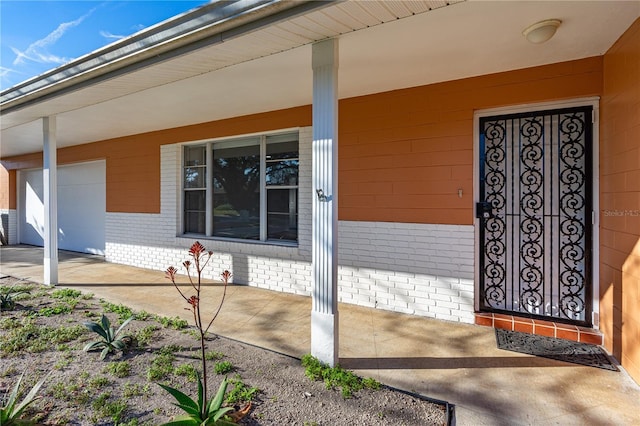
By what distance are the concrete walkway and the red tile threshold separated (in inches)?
6.8

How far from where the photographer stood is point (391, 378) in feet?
8.05

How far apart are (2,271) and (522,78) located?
8.77 meters

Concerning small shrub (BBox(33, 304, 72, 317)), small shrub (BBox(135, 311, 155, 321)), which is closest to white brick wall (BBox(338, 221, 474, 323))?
small shrub (BBox(135, 311, 155, 321))

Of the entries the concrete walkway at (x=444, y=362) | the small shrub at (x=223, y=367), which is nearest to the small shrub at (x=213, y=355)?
the small shrub at (x=223, y=367)

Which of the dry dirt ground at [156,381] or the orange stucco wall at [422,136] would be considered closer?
the dry dirt ground at [156,381]

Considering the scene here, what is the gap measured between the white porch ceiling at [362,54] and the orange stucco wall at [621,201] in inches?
10.5

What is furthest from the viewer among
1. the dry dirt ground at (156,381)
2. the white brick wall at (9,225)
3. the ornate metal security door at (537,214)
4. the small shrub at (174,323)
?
the white brick wall at (9,225)

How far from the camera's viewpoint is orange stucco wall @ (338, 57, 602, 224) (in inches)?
124

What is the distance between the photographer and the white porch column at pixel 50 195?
4.91 meters

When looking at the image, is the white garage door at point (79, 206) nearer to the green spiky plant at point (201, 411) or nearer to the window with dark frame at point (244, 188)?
the window with dark frame at point (244, 188)

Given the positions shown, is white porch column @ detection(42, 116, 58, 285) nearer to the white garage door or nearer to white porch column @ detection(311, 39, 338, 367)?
the white garage door

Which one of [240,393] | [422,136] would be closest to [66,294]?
[240,393]

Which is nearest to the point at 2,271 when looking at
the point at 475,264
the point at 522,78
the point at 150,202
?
the point at 150,202

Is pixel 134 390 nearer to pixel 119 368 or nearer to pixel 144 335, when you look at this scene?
pixel 119 368
